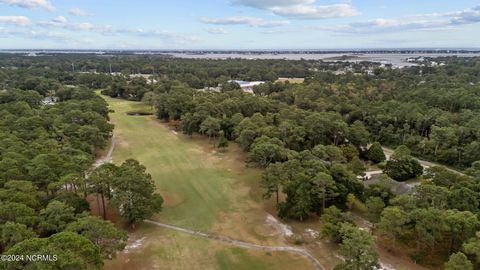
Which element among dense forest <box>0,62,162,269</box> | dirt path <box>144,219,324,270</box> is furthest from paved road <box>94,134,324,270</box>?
dense forest <box>0,62,162,269</box>

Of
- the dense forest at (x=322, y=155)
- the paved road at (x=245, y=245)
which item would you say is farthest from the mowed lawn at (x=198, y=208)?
the dense forest at (x=322, y=155)

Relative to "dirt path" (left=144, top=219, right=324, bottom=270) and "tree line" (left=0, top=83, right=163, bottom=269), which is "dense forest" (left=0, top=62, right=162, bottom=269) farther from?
"dirt path" (left=144, top=219, right=324, bottom=270)

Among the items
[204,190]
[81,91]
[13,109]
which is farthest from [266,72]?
[204,190]

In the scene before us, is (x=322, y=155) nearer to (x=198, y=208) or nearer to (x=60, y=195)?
(x=198, y=208)

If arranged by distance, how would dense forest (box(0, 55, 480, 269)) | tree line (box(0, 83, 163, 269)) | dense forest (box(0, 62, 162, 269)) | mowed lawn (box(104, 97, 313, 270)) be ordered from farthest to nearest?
mowed lawn (box(104, 97, 313, 270)) < dense forest (box(0, 55, 480, 269)) < tree line (box(0, 83, 163, 269)) < dense forest (box(0, 62, 162, 269))

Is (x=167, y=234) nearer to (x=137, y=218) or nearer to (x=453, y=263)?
(x=137, y=218)

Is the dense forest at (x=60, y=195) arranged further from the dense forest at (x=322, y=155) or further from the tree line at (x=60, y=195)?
the dense forest at (x=322, y=155)
